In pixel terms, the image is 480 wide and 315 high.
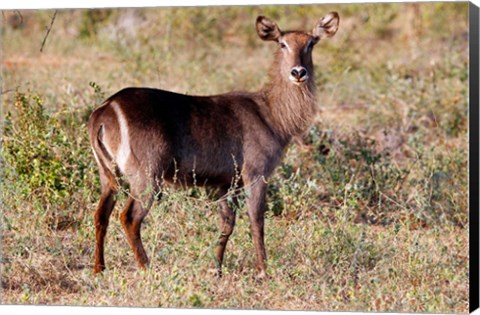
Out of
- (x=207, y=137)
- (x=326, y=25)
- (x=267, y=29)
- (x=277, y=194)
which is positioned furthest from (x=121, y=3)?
(x=277, y=194)

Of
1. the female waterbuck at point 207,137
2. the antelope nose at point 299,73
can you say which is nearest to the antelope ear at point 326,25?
the female waterbuck at point 207,137

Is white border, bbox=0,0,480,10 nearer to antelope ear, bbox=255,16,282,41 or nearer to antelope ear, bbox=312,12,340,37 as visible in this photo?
antelope ear, bbox=255,16,282,41

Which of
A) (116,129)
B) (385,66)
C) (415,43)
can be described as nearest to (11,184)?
(116,129)

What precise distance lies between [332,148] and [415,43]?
5.34 metres

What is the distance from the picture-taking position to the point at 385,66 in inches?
529

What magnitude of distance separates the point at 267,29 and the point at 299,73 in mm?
515

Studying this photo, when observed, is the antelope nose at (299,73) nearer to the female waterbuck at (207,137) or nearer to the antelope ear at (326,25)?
the female waterbuck at (207,137)

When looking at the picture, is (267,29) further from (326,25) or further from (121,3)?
(121,3)

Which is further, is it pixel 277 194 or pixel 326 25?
pixel 277 194

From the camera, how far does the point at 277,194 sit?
908cm

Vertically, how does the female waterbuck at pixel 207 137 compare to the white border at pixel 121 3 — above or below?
below

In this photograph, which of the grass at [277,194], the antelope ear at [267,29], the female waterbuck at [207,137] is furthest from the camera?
the antelope ear at [267,29]

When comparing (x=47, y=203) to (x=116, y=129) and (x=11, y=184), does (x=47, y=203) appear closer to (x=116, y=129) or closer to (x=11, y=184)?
(x=11, y=184)

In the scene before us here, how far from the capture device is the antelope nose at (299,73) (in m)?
7.68
